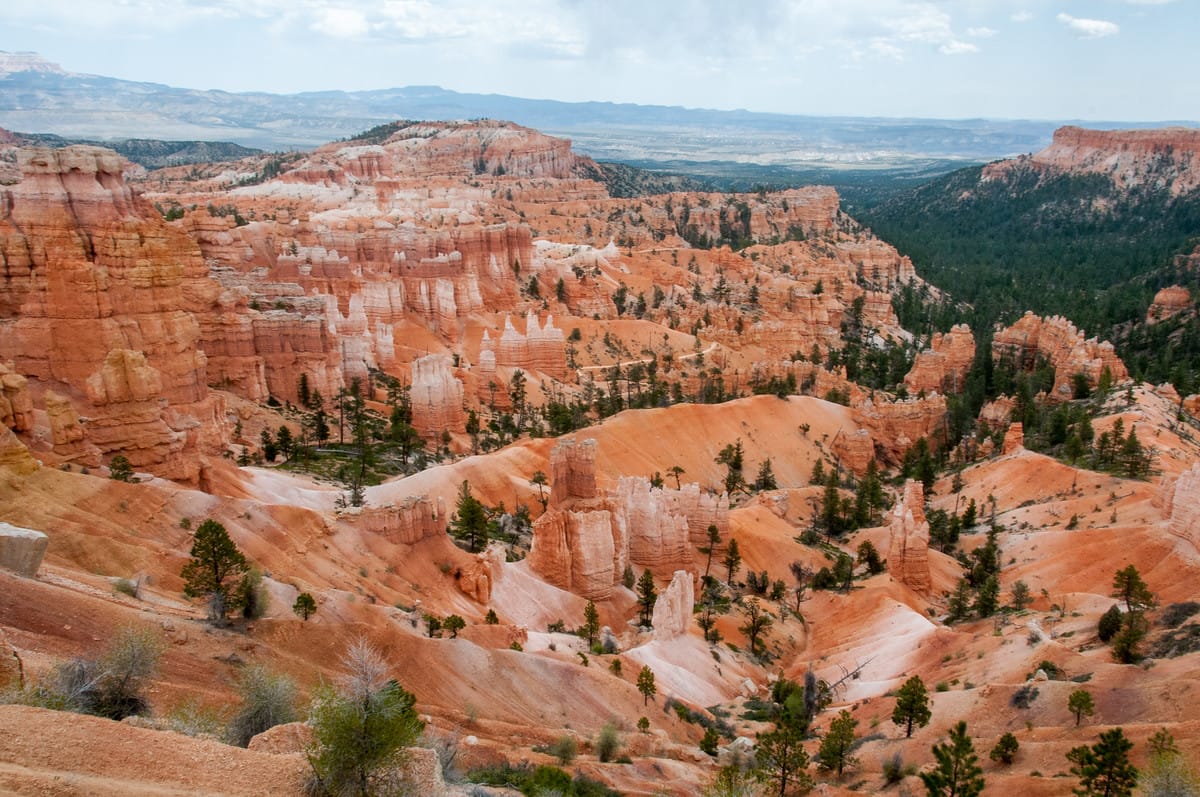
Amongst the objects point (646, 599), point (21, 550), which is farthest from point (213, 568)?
point (646, 599)

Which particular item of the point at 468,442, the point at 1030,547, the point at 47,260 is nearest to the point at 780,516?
the point at 1030,547

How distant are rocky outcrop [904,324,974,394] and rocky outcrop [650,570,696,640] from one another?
4963 cm

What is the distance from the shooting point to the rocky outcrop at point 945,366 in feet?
256

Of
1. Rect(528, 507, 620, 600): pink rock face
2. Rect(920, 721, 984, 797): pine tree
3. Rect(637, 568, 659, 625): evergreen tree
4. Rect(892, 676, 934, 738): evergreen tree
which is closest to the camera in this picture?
Rect(920, 721, 984, 797): pine tree

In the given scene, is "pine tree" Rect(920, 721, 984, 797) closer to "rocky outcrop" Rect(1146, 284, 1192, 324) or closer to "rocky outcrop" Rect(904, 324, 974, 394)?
"rocky outcrop" Rect(904, 324, 974, 394)

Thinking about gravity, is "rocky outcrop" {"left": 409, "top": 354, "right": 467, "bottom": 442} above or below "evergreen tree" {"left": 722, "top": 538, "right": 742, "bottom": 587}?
above

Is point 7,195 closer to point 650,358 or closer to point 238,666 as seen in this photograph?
point 238,666

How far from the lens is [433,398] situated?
5056 centimetres

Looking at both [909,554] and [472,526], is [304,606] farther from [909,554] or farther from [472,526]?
[909,554]

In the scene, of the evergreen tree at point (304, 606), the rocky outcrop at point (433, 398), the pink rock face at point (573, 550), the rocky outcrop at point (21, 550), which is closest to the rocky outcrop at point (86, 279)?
the evergreen tree at point (304, 606)

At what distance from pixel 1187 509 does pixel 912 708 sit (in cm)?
1931

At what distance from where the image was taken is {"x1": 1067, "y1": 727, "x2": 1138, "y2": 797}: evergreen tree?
56.7ft

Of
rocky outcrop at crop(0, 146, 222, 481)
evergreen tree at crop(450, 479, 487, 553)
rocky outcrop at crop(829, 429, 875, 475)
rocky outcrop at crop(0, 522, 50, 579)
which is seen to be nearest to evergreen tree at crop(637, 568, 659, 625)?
evergreen tree at crop(450, 479, 487, 553)

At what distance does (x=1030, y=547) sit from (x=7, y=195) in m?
43.7
